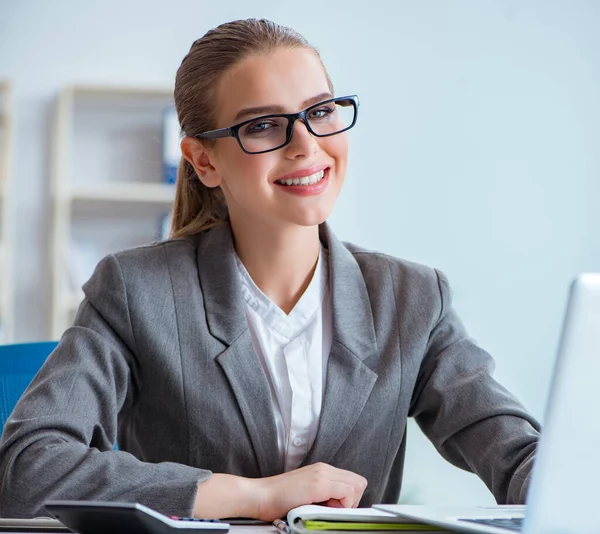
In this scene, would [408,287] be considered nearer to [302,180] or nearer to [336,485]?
[302,180]

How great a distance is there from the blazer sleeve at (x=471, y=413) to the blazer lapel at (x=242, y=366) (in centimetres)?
28

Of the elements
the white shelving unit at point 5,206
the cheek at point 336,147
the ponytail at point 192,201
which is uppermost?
the cheek at point 336,147

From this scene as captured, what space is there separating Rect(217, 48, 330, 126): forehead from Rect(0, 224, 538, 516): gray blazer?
0.81 feet

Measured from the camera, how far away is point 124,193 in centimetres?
393

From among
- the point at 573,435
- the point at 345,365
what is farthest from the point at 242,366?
the point at 573,435

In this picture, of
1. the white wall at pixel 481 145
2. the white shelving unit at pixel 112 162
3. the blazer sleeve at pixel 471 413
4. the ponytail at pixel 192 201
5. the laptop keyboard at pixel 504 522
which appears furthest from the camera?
the white wall at pixel 481 145

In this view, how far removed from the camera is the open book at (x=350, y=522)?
2.87 feet

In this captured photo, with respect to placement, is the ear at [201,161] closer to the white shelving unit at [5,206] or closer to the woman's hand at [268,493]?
the woman's hand at [268,493]

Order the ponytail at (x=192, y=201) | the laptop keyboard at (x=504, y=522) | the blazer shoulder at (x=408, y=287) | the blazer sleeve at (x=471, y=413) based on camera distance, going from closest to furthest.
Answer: the laptop keyboard at (x=504, y=522), the blazer sleeve at (x=471, y=413), the blazer shoulder at (x=408, y=287), the ponytail at (x=192, y=201)

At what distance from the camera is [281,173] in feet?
4.89

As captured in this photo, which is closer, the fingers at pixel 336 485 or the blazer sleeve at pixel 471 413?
the fingers at pixel 336 485

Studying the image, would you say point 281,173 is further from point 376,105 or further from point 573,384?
point 376,105

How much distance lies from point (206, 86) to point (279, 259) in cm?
34

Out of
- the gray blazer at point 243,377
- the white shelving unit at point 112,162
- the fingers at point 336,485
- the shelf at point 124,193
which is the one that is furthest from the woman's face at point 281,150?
the white shelving unit at point 112,162
